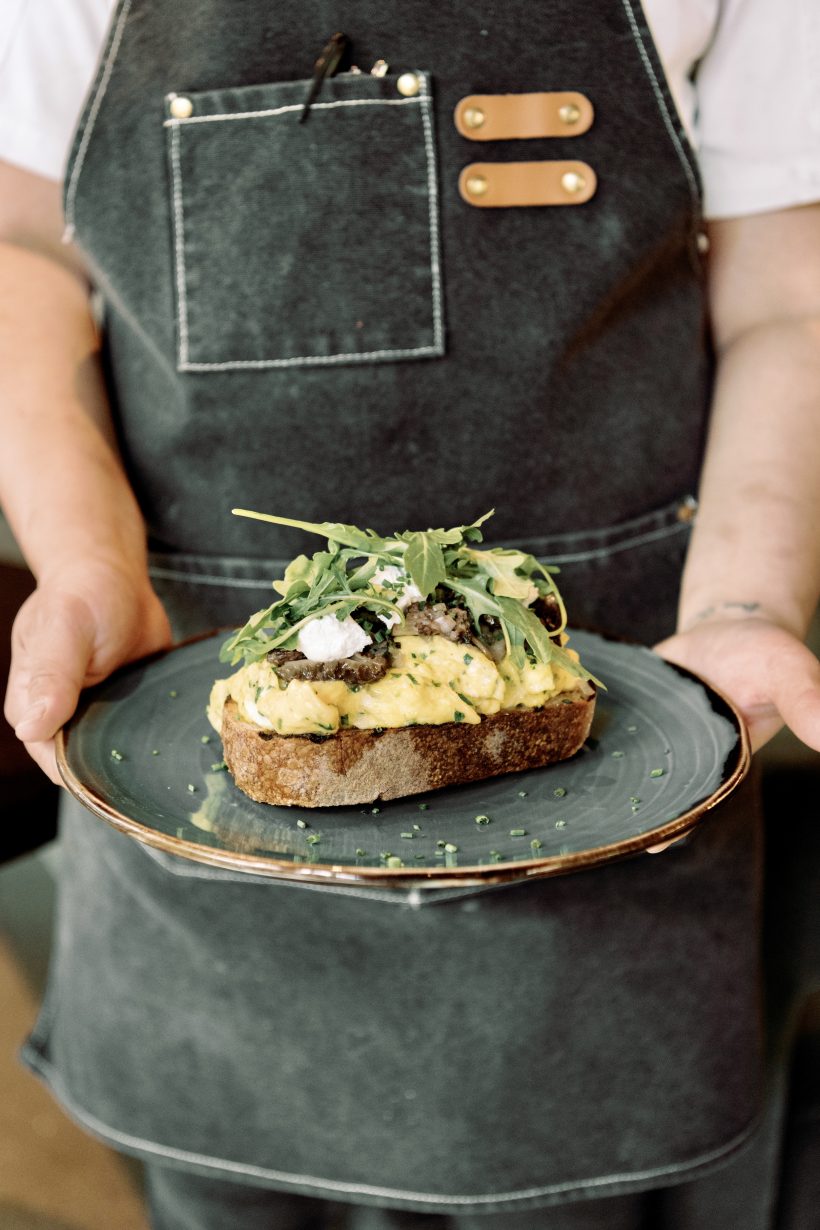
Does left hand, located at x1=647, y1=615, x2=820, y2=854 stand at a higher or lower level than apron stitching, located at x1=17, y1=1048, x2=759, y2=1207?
higher

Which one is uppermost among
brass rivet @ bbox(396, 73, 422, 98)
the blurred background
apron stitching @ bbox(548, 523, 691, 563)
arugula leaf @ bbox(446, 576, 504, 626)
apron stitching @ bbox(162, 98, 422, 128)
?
brass rivet @ bbox(396, 73, 422, 98)

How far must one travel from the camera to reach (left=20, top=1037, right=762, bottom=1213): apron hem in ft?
5.56

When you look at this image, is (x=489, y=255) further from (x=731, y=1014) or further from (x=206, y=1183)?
(x=206, y=1183)

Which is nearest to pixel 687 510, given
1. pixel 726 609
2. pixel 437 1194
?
pixel 726 609

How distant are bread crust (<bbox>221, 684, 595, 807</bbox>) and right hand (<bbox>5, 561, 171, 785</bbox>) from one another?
20cm

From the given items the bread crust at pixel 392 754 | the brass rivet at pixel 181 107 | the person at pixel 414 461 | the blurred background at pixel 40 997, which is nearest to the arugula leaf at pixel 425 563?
the bread crust at pixel 392 754

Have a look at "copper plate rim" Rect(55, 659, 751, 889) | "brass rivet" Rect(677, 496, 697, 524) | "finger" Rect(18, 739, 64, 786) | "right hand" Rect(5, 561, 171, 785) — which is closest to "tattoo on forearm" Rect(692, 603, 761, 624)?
"brass rivet" Rect(677, 496, 697, 524)

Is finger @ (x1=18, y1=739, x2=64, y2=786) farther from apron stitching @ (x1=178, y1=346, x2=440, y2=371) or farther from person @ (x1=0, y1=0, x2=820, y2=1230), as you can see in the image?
apron stitching @ (x1=178, y1=346, x2=440, y2=371)

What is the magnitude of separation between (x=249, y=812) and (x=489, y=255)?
0.87 metres

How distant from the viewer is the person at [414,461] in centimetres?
160

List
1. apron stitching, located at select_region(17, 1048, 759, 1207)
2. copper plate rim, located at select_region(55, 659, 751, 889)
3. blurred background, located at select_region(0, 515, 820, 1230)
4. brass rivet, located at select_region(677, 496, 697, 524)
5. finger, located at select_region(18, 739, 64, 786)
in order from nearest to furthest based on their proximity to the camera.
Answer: copper plate rim, located at select_region(55, 659, 751, 889), finger, located at select_region(18, 739, 64, 786), apron stitching, located at select_region(17, 1048, 759, 1207), brass rivet, located at select_region(677, 496, 697, 524), blurred background, located at select_region(0, 515, 820, 1230)

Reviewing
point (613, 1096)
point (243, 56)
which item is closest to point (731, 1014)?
point (613, 1096)

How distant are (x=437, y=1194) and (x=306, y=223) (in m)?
1.41

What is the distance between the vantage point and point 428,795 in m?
1.33
